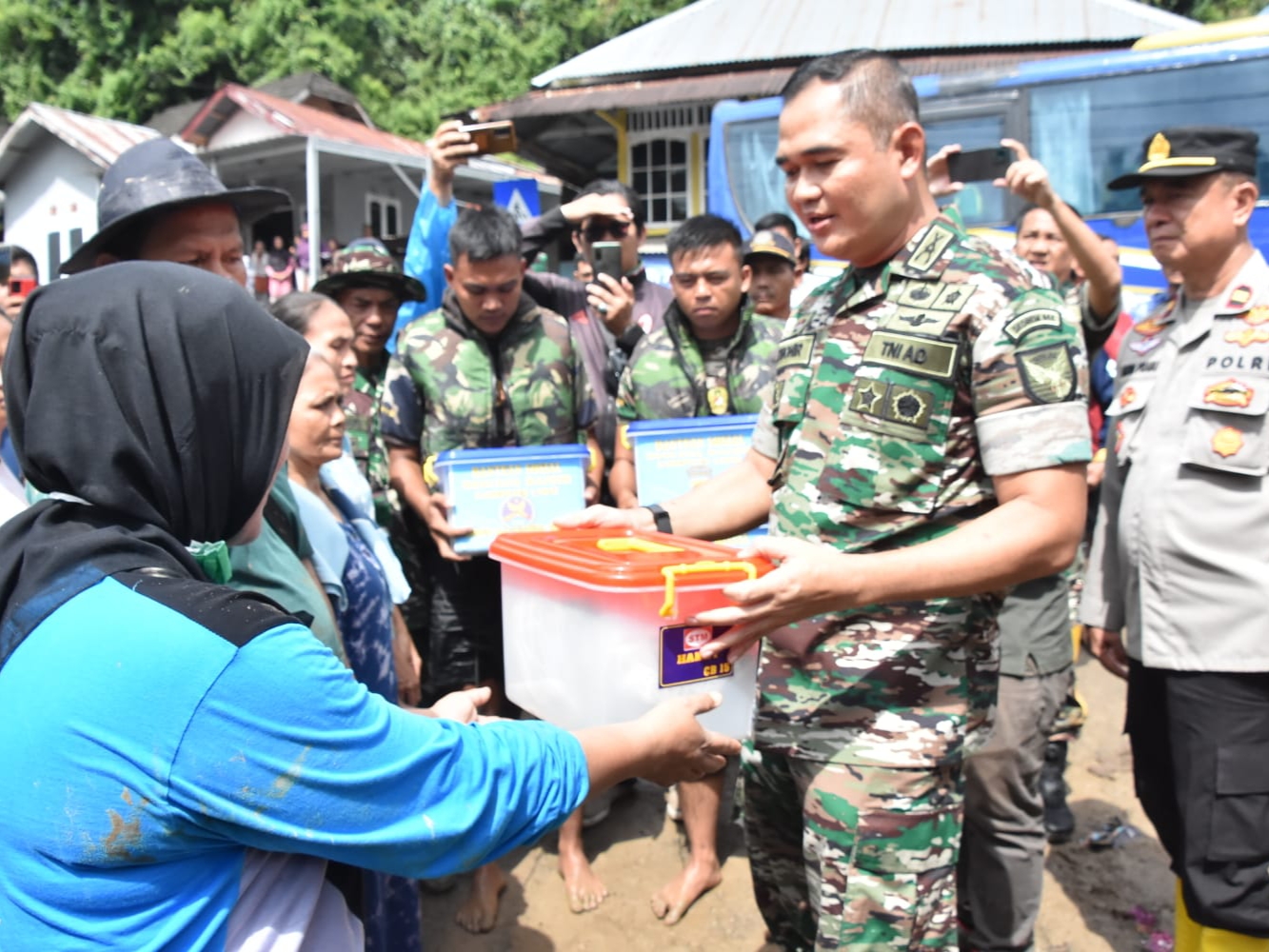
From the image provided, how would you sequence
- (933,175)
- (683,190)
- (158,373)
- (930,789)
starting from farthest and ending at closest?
(683,190)
(933,175)
(930,789)
(158,373)

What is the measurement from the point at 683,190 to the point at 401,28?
70.7 feet

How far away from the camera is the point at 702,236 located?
3.47m

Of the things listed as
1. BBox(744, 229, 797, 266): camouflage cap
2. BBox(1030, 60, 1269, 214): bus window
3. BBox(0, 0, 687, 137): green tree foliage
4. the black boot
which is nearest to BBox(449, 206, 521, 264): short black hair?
BBox(744, 229, 797, 266): camouflage cap

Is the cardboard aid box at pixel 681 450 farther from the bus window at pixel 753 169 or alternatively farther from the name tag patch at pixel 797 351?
the bus window at pixel 753 169

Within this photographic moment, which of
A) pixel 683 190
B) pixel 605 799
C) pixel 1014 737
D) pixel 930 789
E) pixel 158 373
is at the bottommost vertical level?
pixel 605 799

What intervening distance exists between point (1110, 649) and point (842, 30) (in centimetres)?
1415

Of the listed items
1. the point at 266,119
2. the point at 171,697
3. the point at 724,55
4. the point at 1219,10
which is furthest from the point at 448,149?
the point at 1219,10

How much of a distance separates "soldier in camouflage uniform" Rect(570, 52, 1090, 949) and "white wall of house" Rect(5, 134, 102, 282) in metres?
18.4

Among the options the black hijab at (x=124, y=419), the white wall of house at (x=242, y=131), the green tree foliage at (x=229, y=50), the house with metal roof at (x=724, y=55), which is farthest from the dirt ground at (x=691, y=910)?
the green tree foliage at (x=229, y=50)

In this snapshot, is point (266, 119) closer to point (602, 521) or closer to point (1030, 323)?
point (602, 521)

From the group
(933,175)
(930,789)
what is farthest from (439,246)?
(930,789)

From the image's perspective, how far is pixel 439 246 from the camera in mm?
3959

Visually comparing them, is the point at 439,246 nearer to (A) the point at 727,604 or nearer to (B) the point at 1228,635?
(A) the point at 727,604

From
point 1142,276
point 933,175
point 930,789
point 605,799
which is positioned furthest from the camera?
point 1142,276
